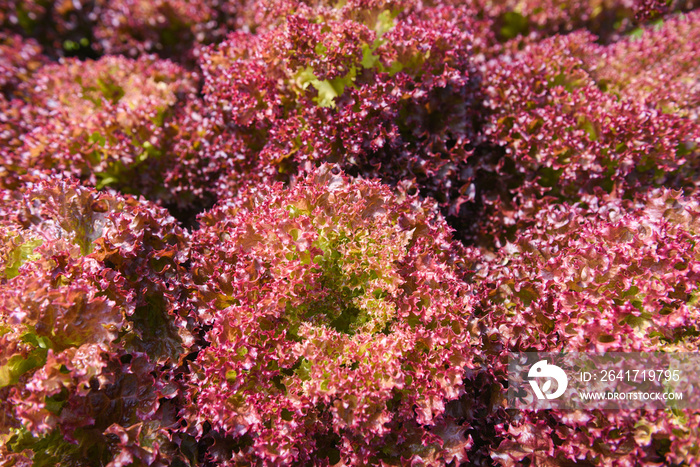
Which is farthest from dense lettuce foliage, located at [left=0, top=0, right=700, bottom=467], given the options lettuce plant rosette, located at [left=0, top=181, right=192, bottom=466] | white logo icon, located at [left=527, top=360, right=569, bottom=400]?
white logo icon, located at [left=527, top=360, right=569, bottom=400]

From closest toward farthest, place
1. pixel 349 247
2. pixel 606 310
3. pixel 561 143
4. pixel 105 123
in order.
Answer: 1. pixel 606 310
2. pixel 349 247
3. pixel 561 143
4. pixel 105 123

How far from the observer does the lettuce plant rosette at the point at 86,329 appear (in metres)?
1.84

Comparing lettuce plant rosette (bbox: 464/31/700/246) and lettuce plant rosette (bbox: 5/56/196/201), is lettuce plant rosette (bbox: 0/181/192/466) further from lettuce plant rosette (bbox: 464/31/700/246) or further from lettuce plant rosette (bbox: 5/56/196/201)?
lettuce plant rosette (bbox: 464/31/700/246)

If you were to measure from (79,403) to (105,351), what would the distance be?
0.26m

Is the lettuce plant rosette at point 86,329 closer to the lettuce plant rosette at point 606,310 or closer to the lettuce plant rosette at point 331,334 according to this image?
the lettuce plant rosette at point 331,334

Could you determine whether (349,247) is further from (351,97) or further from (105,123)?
(105,123)

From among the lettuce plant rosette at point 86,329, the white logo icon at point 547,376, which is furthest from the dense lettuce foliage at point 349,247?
the white logo icon at point 547,376

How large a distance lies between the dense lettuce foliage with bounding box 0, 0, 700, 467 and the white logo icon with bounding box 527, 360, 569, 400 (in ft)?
0.37

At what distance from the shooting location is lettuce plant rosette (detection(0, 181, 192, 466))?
184 cm

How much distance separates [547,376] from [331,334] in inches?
43.0

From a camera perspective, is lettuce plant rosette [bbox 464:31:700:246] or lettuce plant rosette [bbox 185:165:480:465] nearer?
lettuce plant rosette [bbox 185:165:480:465]

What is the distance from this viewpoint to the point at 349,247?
2223 millimetres

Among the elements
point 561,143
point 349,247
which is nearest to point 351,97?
point 349,247

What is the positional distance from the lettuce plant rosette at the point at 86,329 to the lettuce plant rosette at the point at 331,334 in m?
0.21
